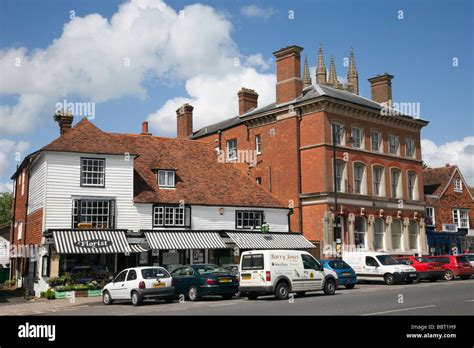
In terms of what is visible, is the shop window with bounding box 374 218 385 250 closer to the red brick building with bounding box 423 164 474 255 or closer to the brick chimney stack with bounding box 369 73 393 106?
the red brick building with bounding box 423 164 474 255

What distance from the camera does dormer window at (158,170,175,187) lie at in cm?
3512

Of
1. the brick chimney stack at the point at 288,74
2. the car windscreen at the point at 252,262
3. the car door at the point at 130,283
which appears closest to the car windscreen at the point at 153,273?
the car door at the point at 130,283

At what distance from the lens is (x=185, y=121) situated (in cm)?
5416

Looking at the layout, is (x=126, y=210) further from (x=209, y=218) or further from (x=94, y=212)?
(x=209, y=218)

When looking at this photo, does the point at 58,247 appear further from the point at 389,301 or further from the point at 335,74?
the point at 335,74

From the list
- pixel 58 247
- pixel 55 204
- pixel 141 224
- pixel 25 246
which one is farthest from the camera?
pixel 25 246

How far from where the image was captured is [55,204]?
99.9ft

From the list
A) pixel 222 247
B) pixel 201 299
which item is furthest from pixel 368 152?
pixel 201 299

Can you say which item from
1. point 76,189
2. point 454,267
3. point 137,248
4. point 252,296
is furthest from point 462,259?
point 76,189

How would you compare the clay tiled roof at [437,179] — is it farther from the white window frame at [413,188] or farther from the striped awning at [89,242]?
the striped awning at [89,242]

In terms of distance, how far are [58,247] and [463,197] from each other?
43.3 m

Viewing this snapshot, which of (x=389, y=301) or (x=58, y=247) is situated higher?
(x=58, y=247)

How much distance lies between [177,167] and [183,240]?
6773 mm

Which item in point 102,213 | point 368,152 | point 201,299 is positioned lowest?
point 201,299
